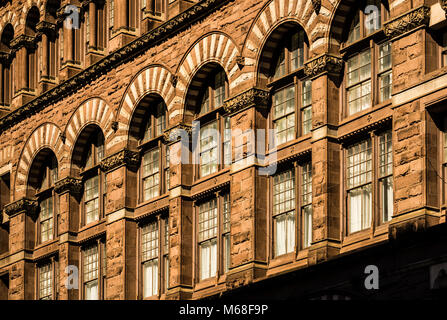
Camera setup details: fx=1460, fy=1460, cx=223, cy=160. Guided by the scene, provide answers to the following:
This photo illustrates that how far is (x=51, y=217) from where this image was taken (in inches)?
1955

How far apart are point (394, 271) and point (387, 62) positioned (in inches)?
231

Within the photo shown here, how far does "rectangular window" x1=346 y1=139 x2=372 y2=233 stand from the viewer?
35.9m

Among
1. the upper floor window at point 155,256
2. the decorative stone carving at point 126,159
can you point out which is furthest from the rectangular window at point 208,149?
the decorative stone carving at point 126,159

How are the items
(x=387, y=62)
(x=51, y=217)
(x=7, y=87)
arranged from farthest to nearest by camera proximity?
(x=7, y=87), (x=51, y=217), (x=387, y=62)

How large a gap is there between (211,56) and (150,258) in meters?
6.52

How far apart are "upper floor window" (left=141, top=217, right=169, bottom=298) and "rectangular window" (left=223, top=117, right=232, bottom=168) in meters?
3.32

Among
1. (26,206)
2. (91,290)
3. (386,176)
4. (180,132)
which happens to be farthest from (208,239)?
(26,206)

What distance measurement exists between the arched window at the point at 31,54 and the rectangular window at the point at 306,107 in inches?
656

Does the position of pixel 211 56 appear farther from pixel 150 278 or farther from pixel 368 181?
pixel 368 181

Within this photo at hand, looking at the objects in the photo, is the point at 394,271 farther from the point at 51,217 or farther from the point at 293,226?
the point at 51,217

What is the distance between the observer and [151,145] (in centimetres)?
4478

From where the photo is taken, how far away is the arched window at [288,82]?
38688 millimetres
